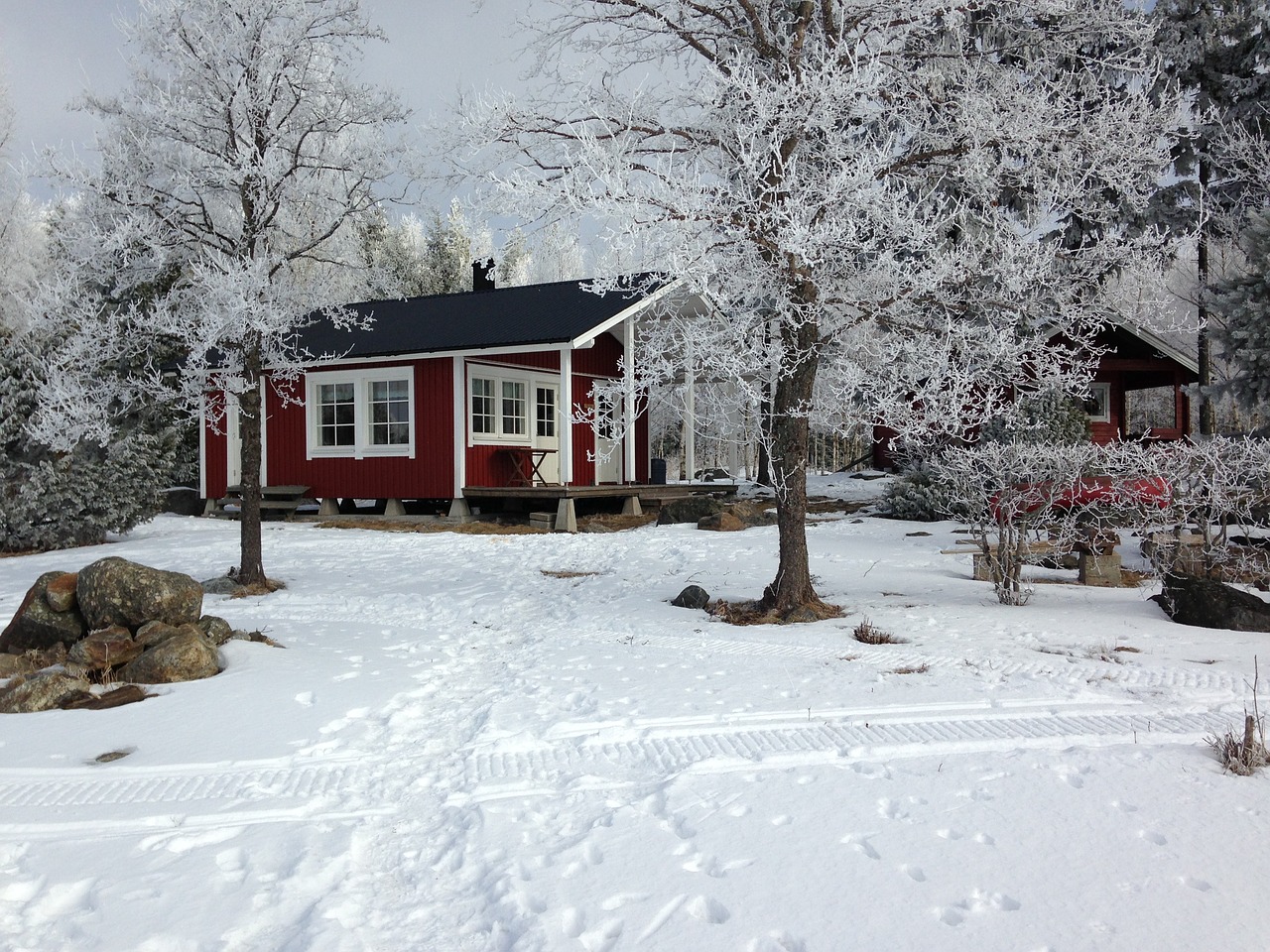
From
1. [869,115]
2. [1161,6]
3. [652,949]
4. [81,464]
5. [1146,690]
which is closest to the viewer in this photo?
[652,949]

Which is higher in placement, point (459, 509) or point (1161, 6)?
point (1161, 6)

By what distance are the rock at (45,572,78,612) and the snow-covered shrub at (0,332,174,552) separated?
7533 millimetres

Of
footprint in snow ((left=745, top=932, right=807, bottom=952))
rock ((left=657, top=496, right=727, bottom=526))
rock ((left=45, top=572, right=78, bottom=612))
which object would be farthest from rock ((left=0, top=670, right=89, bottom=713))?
rock ((left=657, top=496, right=727, bottom=526))

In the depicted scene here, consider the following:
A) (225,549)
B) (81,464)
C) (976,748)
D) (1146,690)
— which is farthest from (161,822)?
(81,464)

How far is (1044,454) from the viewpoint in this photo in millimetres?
7859

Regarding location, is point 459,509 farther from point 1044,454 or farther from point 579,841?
point 579,841

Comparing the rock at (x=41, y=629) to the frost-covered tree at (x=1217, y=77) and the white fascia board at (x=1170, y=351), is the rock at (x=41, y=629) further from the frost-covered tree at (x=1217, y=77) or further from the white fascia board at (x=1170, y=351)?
the white fascia board at (x=1170, y=351)

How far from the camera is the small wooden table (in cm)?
1680

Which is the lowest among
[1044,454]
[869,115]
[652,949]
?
[652,949]

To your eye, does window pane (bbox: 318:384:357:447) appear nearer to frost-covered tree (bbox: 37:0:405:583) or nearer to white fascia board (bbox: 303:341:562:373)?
white fascia board (bbox: 303:341:562:373)

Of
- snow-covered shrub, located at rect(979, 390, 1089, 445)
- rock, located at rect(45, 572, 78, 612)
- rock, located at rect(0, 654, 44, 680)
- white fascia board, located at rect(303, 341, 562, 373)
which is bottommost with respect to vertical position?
rock, located at rect(0, 654, 44, 680)

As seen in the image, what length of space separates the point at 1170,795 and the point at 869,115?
19.4 feet

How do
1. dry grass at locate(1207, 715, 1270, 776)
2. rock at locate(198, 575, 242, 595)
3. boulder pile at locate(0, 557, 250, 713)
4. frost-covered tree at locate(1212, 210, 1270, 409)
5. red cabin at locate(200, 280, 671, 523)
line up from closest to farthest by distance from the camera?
dry grass at locate(1207, 715, 1270, 776) < boulder pile at locate(0, 557, 250, 713) < rock at locate(198, 575, 242, 595) < frost-covered tree at locate(1212, 210, 1270, 409) < red cabin at locate(200, 280, 671, 523)

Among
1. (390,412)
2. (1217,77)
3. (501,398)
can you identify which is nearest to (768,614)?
(501,398)
